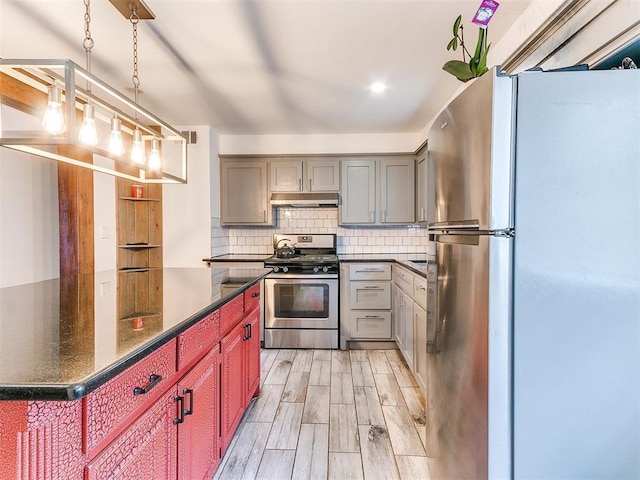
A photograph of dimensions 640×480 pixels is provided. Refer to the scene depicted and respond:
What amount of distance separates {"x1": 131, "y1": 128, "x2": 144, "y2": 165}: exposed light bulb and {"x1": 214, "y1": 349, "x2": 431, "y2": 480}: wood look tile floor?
1707 millimetres

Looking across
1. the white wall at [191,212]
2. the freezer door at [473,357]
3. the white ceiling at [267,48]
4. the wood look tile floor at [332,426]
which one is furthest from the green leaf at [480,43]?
the white wall at [191,212]

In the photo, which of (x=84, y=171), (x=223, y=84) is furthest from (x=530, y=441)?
(x=84, y=171)

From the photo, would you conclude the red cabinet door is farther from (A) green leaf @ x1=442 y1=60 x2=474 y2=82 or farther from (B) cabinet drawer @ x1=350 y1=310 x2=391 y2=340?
(A) green leaf @ x1=442 y1=60 x2=474 y2=82

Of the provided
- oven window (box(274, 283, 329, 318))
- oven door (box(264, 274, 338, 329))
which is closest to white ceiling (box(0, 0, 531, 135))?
oven door (box(264, 274, 338, 329))

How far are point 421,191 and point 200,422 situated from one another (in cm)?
317

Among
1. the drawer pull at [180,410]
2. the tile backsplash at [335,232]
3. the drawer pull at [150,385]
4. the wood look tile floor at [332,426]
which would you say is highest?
the tile backsplash at [335,232]

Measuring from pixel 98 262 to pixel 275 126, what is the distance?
7.62ft

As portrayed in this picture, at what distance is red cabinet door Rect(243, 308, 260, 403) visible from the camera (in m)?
2.23

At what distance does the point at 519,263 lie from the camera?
42.3 inches

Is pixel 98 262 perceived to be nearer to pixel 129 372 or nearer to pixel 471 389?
pixel 129 372

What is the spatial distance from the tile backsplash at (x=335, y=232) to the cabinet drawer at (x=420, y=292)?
1.60m

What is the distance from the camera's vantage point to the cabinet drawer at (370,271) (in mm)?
3688

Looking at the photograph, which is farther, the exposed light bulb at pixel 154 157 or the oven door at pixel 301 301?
the oven door at pixel 301 301

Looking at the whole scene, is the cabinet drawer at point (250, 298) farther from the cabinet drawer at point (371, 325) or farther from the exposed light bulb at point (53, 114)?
the cabinet drawer at point (371, 325)
